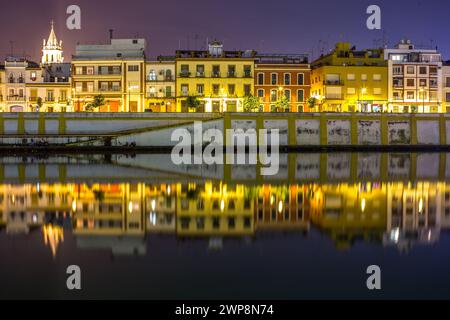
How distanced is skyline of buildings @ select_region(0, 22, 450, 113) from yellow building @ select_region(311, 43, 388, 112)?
0.38ft

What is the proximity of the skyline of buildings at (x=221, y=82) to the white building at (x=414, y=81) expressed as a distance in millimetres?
120

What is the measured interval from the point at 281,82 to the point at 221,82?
7.28 meters

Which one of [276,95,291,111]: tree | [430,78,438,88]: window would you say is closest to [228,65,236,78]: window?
[276,95,291,111]: tree

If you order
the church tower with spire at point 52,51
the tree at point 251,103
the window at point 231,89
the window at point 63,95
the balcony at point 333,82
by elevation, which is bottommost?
the tree at point 251,103

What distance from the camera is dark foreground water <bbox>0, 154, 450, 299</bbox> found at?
47.6ft

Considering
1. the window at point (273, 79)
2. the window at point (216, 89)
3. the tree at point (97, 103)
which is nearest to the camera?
the tree at point (97, 103)

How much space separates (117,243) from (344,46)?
64584 millimetres

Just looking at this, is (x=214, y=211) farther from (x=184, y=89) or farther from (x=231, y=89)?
(x=231, y=89)

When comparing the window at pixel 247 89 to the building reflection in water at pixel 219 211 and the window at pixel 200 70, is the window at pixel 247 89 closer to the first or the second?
the window at pixel 200 70

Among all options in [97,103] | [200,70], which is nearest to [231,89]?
[200,70]

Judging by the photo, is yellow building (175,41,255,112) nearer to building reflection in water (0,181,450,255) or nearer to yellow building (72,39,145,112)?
yellow building (72,39,145,112)

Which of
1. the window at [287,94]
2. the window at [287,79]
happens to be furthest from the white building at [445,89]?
the window at [287,79]

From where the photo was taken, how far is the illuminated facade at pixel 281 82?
75188mm

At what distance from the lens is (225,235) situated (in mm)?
19969
